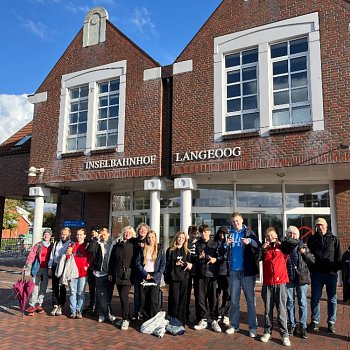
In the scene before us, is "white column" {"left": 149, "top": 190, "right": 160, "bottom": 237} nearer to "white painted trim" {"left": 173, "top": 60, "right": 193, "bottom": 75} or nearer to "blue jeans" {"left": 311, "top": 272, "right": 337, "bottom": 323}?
"white painted trim" {"left": 173, "top": 60, "right": 193, "bottom": 75}

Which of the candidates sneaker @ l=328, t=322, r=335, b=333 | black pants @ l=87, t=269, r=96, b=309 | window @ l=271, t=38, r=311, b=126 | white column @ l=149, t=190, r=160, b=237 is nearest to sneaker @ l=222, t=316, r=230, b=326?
sneaker @ l=328, t=322, r=335, b=333

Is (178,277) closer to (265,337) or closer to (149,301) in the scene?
(149,301)

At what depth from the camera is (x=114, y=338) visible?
617cm

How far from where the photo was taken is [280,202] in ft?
41.2

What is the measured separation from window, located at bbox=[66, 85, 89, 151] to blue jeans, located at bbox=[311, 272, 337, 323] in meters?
9.05

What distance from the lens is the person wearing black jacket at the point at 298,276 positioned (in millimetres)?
6273

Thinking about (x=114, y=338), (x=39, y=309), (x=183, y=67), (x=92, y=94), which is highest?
(x=183, y=67)

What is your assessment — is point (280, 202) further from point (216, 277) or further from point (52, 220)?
point (52, 220)

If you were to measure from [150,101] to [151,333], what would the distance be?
296 inches

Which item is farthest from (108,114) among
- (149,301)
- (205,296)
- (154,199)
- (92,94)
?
(205,296)

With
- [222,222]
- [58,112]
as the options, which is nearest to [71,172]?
[58,112]

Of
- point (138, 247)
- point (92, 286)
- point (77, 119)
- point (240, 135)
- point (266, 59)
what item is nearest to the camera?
point (138, 247)

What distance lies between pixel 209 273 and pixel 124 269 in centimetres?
148

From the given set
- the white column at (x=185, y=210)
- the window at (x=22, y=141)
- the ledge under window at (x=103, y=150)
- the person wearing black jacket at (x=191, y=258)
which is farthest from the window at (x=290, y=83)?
the window at (x=22, y=141)
